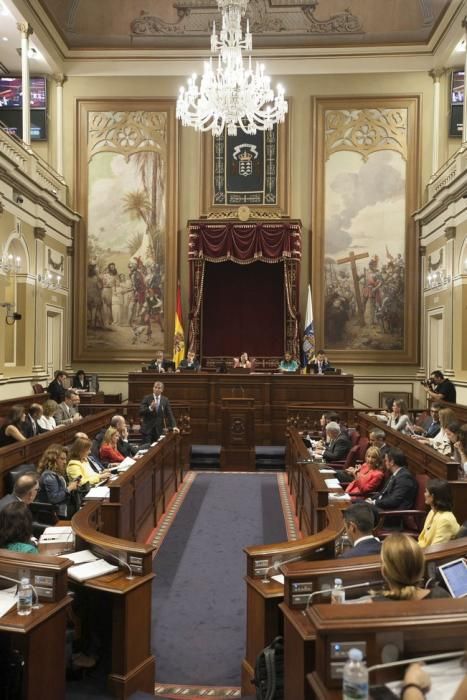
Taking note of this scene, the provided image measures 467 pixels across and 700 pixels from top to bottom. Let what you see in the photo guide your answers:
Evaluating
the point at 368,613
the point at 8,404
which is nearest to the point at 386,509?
the point at 368,613

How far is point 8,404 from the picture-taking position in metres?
9.82

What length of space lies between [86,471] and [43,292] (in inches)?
319

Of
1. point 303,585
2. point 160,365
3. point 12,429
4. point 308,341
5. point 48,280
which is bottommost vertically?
point 303,585

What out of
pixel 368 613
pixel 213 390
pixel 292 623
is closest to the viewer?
pixel 368 613

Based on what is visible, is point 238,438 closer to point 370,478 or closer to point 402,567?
point 370,478

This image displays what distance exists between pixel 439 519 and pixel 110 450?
425cm

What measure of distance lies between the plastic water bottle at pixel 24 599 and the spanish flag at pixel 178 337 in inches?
432

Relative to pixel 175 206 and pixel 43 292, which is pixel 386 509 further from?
pixel 175 206

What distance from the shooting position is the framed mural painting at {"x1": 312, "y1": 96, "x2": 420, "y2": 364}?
577 inches

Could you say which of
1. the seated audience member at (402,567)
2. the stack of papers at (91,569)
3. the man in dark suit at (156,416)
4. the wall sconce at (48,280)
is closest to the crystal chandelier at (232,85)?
the man in dark suit at (156,416)

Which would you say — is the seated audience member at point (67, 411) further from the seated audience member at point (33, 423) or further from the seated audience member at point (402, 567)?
the seated audience member at point (402, 567)

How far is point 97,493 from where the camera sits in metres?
5.24

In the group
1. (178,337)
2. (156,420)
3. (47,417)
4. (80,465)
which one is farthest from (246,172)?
(80,465)

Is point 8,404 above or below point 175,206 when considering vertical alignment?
below
